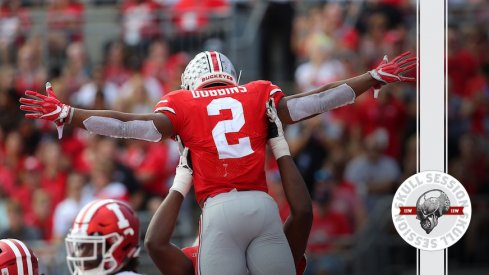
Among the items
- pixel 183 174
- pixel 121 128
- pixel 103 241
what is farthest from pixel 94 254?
pixel 121 128

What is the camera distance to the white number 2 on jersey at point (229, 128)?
19.2 ft

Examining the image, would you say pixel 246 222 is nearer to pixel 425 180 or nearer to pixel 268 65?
pixel 425 180

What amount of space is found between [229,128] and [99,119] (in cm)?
63

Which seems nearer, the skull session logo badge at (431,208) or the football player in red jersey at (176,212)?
the skull session logo badge at (431,208)

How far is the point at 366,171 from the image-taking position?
38.0 ft

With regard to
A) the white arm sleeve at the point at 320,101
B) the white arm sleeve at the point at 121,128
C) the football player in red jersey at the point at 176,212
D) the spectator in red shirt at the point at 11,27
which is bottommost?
the football player in red jersey at the point at 176,212

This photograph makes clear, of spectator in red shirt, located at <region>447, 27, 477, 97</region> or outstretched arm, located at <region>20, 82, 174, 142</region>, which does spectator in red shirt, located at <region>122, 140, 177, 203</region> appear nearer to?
spectator in red shirt, located at <region>447, 27, 477, 97</region>

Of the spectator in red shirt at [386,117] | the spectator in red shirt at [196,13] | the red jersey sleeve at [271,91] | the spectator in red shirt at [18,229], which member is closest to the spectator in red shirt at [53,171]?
the spectator in red shirt at [18,229]

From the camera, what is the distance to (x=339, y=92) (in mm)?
6008

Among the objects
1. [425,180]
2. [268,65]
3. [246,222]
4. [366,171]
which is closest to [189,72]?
[246,222]

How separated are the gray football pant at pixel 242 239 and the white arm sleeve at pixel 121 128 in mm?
460

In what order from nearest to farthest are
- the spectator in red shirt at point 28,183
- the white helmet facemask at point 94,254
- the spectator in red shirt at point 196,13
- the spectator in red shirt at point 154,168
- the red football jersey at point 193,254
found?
1. the red football jersey at point 193,254
2. the white helmet facemask at point 94,254
3. the spectator in red shirt at point 154,168
4. the spectator in red shirt at point 28,183
5. the spectator in red shirt at point 196,13

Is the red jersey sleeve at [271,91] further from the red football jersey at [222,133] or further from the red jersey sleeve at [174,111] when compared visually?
the red jersey sleeve at [174,111]

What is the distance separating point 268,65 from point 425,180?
7.31 metres
